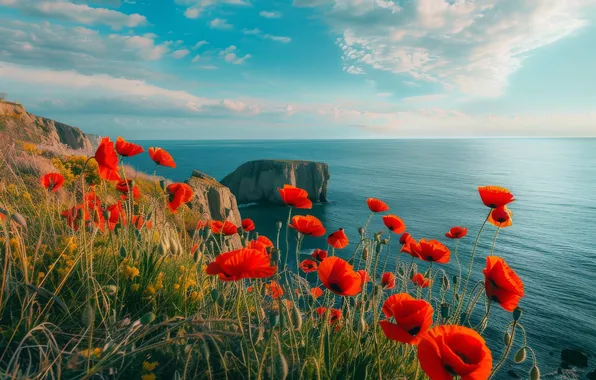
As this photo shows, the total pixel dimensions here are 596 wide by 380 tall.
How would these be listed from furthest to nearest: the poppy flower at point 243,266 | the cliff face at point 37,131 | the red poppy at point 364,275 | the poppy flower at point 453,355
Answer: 1. the cliff face at point 37,131
2. the red poppy at point 364,275
3. the poppy flower at point 243,266
4. the poppy flower at point 453,355

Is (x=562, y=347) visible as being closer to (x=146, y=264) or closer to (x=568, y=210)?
(x=146, y=264)

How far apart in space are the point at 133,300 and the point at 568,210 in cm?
6632

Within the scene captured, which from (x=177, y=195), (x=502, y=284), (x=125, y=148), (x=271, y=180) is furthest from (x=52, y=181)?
(x=271, y=180)

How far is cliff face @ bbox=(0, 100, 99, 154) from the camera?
57.7ft

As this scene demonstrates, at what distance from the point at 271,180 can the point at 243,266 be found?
6138 centimetres

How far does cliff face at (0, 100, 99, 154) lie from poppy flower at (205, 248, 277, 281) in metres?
14.7

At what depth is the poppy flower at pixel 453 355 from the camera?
1.54 meters

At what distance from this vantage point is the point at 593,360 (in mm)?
19859

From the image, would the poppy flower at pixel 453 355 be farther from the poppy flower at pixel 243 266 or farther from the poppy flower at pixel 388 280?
the poppy flower at pixel 388 280

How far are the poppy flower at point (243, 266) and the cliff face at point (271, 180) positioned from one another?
2378 inches

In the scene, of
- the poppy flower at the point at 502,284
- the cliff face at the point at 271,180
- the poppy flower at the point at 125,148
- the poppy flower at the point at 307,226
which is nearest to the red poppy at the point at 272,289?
the poppy flower at the point at 307,226

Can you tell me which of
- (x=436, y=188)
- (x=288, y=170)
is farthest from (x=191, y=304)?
(x=436, y=188)

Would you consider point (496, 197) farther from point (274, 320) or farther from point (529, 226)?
point (529, 226)

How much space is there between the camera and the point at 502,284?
2.23 meters
